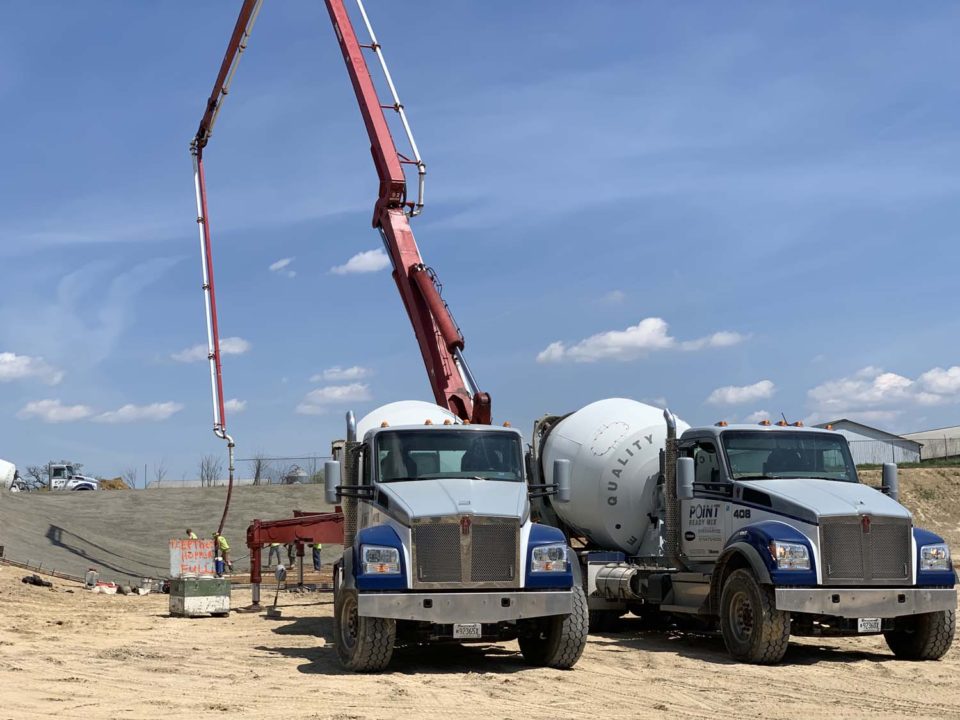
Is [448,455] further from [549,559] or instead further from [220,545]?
[220,545]

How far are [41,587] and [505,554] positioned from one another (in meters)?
19.3

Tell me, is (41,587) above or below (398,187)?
below

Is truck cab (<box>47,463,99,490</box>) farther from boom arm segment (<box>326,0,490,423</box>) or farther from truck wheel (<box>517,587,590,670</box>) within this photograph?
truck wheel (<box>517,587,590,670</box>)

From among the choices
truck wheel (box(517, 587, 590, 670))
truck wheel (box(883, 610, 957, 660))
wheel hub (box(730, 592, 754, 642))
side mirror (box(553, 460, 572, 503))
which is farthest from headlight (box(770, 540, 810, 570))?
side mirror (box(553, 460, 572, 503))

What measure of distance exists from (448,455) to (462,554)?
1659mm

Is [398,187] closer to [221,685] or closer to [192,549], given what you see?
[192,549]

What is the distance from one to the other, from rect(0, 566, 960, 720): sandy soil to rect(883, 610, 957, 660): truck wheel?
0.88 ft

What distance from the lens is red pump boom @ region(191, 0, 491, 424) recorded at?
2751 cm

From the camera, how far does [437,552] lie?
12492 millimetres

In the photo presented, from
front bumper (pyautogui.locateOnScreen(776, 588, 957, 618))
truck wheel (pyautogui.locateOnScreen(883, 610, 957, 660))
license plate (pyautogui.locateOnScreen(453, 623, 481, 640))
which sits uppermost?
front bumper (pyautogui.locateOnScreen(776, 588, 957, 618))

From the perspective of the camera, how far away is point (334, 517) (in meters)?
20.3

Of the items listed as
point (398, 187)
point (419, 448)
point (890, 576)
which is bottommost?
point (890, 576)

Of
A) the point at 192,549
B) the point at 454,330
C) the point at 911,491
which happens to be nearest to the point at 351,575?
the point at 192,549

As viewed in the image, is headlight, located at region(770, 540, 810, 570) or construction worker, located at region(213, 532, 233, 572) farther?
construction worker, located at region(213, 532, 233, 572)
